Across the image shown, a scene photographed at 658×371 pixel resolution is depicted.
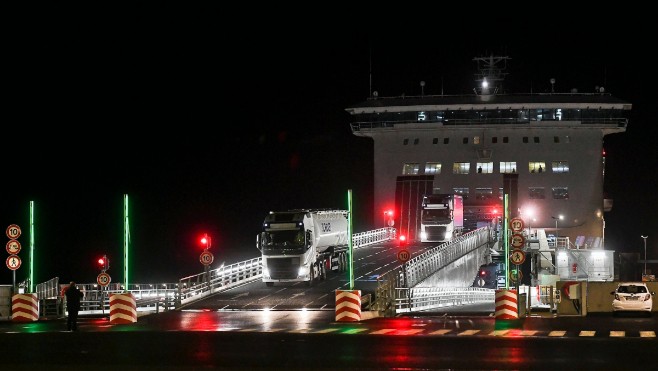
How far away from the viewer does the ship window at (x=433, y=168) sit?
68.1m

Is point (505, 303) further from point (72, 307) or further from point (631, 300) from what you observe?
point (72, 307)

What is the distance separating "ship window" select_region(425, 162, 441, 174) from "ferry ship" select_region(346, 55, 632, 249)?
0.07 m

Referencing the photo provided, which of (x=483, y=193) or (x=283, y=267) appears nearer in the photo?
(x=283, y=267)

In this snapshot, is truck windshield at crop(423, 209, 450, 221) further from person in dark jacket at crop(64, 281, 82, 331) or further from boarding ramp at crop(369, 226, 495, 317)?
person in dark jacket at crop(64, 281, 82, 331)

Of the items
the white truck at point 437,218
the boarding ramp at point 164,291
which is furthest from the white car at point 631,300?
the white truck at point 437,218

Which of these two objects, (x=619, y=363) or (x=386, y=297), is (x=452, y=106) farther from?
(x=619, y=363)

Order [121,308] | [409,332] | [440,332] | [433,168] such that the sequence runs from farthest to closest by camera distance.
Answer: [433,168] → [121,308] → [440,332] → [409,332]

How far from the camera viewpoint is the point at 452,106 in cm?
6762

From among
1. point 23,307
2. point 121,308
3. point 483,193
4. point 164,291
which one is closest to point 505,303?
point 121,308

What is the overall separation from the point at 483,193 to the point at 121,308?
1711 inches

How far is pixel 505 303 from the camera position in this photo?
2902cm

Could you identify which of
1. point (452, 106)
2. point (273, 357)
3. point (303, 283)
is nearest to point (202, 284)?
point (303, 283)

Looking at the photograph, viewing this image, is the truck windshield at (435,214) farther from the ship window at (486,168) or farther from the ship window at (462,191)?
the ship window at (486,168)

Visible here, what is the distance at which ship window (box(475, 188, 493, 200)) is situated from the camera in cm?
6794
